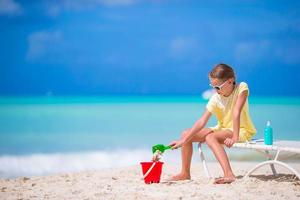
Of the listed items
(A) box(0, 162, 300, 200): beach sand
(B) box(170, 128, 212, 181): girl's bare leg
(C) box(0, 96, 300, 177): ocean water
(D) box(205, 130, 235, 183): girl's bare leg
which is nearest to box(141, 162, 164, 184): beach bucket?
(A) box(0, 162, 300, 200): beach sand

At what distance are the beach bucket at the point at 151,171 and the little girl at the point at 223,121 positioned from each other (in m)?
0.18

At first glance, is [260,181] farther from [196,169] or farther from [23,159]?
[23,159]

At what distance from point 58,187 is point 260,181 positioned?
1.49 meters

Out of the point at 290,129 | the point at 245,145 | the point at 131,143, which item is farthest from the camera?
the point at 290,129

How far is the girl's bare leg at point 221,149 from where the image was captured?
4.82m

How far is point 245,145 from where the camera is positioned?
15.6 ft

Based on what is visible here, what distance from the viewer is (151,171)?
4977 mm

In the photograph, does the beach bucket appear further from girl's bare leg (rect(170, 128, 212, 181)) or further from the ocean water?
the ocean water

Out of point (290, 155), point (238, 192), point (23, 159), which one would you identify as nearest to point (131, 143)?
point (23, 159)

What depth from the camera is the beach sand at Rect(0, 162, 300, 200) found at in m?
4.42

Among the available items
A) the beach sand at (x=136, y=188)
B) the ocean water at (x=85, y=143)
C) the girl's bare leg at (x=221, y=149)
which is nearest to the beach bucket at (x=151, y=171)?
the beach sand at (x=136, y=188)

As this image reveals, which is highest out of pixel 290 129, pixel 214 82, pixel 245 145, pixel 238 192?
pixel 290 129

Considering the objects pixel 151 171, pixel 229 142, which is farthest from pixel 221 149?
pixel 151 171

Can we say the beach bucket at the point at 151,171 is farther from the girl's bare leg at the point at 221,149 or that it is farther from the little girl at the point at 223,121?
the girl's bare leg at the point at 221,149
